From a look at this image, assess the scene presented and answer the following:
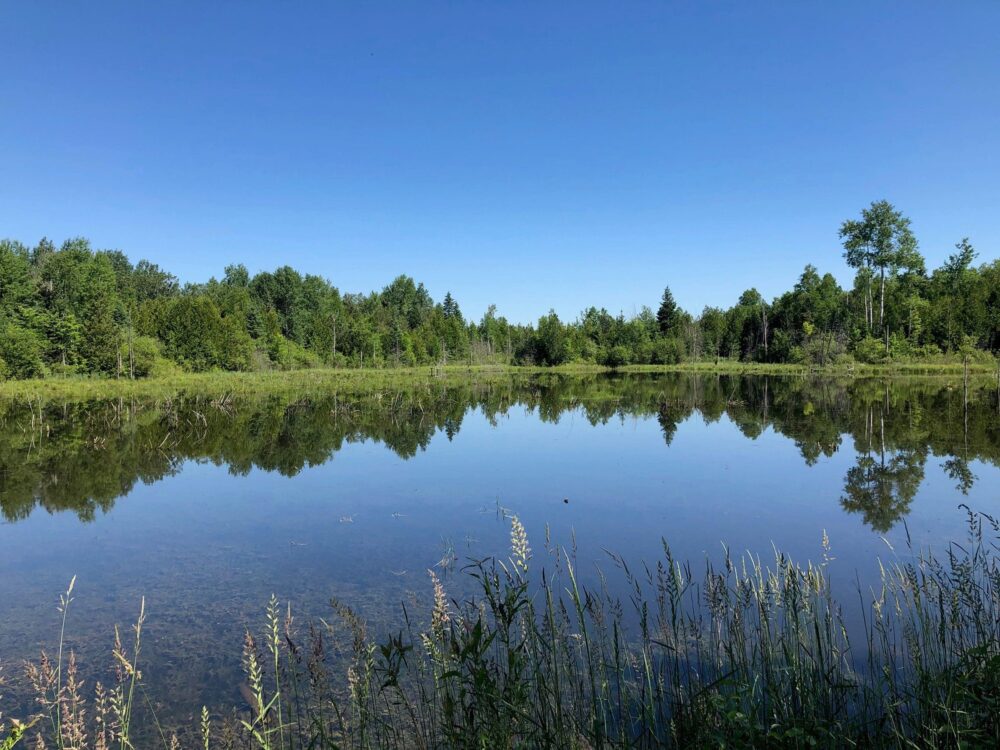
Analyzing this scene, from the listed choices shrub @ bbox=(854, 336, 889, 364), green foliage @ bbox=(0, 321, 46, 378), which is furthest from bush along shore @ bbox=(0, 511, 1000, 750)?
shrub @ bbox=(854, 336, 889, 364)

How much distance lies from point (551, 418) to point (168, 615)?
59.7 ft

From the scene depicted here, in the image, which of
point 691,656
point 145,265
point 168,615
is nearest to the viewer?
point 691,656

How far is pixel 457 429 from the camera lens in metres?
20.8

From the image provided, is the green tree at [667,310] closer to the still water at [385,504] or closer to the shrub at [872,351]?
the shrub at [872,351]

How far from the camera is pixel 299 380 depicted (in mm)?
48875

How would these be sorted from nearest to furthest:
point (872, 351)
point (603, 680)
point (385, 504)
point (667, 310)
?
point (603, 680) → point (385, 504) → point (872, 351) → point (667, 310)

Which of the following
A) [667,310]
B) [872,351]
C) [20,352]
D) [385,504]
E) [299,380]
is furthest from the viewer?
[667,310]

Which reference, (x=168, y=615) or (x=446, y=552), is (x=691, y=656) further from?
(x=168, y=615)

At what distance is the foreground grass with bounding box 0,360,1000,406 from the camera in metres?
34.3

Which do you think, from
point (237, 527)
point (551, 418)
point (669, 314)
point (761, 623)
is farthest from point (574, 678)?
point (669, 314)

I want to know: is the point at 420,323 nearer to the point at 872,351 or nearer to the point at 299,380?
the point at 299,380

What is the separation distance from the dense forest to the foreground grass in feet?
9.23

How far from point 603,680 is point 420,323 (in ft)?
283

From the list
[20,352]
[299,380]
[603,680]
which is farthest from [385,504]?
[20,352]
